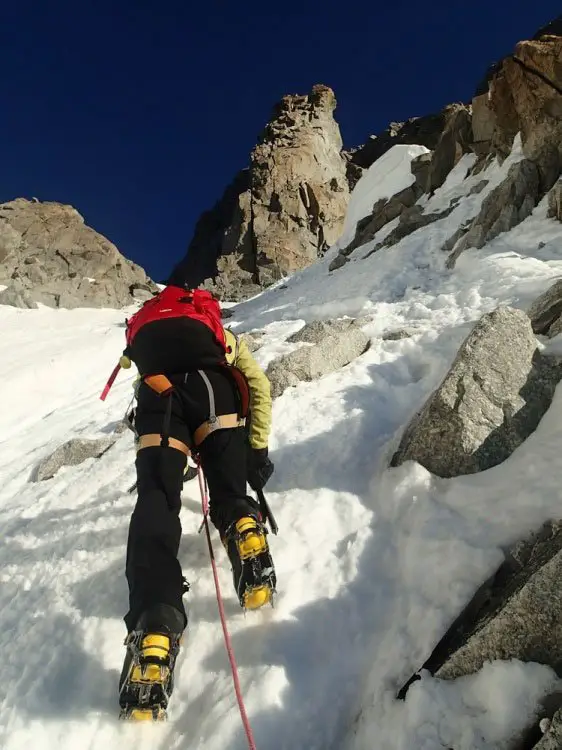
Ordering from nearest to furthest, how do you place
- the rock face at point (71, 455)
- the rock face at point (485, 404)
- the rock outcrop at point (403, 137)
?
the rock face at point (485, 404)
the rock face at point (71, 455)
the rock outcrop at point (403, 137)

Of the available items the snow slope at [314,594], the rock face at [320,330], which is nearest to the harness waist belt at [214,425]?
the snow slope at [314,594]

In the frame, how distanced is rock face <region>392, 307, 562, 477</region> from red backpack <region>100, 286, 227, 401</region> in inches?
84.0

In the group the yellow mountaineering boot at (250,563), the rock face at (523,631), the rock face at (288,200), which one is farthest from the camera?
the rock face at (288,200)

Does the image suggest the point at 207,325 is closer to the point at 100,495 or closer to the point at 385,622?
the point at 385,622

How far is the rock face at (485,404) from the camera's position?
172 inches

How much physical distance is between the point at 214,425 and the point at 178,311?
3.29ft

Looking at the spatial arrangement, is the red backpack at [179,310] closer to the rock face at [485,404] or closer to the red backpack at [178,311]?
the red backpack at [178,311]

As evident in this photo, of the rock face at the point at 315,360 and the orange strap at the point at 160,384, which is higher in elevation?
the orange strap at the point at 160,384

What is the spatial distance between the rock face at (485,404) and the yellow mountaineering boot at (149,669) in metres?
2.69

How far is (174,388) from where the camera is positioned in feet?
12.4

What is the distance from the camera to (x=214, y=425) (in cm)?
372

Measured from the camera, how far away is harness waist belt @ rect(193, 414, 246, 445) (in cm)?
372

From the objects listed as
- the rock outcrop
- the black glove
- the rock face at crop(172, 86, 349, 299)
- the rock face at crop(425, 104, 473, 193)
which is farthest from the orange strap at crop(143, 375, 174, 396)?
the rock outcrop

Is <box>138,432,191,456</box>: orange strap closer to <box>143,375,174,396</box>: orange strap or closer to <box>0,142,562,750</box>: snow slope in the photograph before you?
<box>143,375,174,396</box>: orange strap
